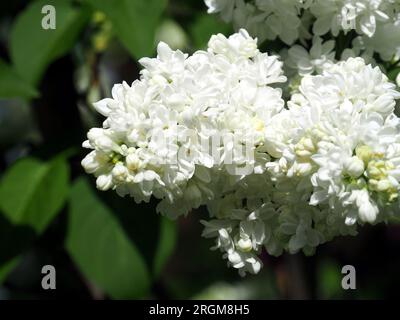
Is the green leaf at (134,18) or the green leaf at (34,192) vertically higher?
the green leaf at (134,18)

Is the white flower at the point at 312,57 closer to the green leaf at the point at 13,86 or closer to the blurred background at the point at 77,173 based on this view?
the blurred background at the point at 77,173

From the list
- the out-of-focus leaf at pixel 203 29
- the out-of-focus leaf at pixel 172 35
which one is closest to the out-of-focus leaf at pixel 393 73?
the out-of-focus leaf at pixel 203 29

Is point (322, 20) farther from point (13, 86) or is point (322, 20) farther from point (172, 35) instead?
point (172, 35)

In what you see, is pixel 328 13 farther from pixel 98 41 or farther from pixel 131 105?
pixel 98 41

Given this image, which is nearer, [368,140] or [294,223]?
[368,140]

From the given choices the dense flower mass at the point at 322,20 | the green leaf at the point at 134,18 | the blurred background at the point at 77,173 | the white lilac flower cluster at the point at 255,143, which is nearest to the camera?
the white lilac flower cluster at the point at 255,143

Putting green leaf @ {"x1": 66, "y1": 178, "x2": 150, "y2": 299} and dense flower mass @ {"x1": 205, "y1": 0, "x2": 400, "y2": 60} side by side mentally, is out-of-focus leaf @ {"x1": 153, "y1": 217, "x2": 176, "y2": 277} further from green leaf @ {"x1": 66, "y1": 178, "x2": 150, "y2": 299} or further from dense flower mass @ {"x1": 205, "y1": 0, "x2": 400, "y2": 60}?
dense flower mass @ {"x1": 205, "y1": 0, "x2": 400, "y2": 60}
